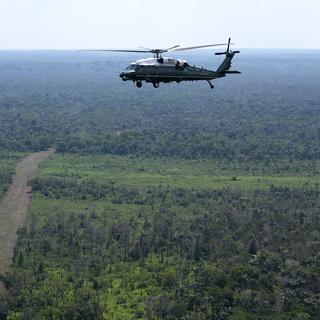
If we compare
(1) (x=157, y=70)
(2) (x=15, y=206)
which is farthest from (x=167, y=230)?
(1) (x=157, y=70)

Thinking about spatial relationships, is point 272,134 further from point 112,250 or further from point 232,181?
point 112,250

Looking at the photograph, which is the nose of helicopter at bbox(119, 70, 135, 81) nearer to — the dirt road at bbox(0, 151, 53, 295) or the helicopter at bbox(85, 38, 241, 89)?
the helicopter at bbox(85, 38, 241, 89)

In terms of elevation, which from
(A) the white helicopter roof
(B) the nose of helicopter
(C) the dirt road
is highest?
(A) the white helicopter roof

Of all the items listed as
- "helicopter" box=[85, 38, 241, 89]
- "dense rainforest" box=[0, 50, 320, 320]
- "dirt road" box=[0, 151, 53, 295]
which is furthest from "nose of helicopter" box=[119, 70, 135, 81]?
"dirt road" box=[0, 151, 53, 295]

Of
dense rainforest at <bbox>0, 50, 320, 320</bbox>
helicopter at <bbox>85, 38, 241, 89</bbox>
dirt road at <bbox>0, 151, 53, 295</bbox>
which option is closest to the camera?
helicopter at <bbox>85, 38, 241, 89</bbox>

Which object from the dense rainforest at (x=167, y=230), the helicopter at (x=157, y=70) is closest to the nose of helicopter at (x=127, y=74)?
the helicopter at (x=157, y=70)

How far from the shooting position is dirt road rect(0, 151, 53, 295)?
262ft

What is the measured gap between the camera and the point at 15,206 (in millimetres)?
101000

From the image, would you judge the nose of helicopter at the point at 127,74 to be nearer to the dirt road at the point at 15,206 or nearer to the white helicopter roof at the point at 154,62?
the white helicopter roof at the point at 154,62

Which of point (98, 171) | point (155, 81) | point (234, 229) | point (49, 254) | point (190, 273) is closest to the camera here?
point (155, 81)

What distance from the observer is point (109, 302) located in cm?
6469

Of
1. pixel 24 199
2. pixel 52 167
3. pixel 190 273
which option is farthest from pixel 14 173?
pixel 190 273

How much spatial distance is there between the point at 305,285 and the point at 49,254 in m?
30.4

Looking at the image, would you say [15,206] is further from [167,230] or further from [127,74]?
[127,74]
